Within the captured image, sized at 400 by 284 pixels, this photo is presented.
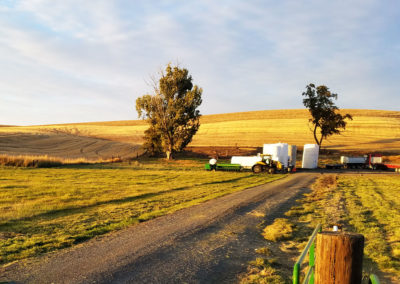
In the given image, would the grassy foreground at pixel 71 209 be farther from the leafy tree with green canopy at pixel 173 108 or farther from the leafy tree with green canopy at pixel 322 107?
the leafy tree with green canopy at pixel 322 107

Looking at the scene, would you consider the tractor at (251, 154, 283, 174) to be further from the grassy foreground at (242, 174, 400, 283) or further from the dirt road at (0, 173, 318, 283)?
the dirt road at (0, 173, 318, 283)

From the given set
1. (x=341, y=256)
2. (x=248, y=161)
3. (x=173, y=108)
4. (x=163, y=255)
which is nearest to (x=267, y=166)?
(x=248, y=161)

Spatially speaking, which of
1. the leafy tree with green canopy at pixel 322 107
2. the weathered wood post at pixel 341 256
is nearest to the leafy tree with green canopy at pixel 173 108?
the leafy tree with green canopy at pixel 322 107

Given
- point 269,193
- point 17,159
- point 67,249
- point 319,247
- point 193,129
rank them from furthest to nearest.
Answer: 1. point 193,129
2. point 17,159
3. point 269,193
4. point 67,249
5. point 319,247

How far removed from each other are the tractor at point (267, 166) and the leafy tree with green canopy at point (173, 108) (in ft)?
62.5

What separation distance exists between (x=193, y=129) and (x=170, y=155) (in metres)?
6.35

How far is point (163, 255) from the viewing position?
350 inches

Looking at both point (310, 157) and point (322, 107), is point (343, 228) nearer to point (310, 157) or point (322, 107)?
point (310, 157)

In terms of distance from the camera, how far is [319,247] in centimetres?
423

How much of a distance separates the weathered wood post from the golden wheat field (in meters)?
55.1

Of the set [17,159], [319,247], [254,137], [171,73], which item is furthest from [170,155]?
[319,247]

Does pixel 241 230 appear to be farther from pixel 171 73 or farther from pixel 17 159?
pixel 171 73

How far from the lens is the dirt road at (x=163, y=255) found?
24.5ft

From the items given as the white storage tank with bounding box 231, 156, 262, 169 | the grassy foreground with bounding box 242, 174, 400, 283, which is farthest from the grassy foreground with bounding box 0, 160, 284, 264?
the white storage tank with bounding box 231, 156, 262, 169
